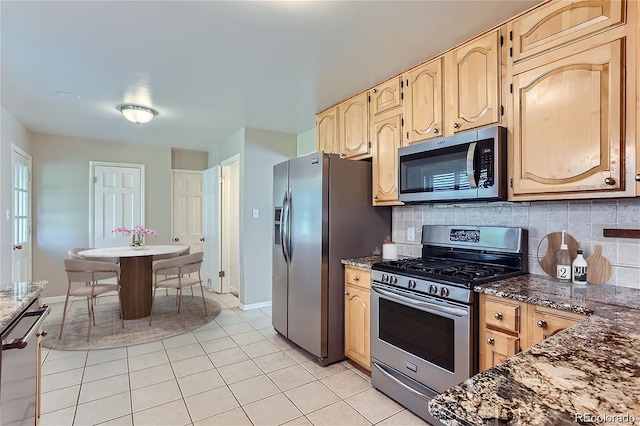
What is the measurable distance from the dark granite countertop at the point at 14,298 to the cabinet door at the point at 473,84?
2.46m

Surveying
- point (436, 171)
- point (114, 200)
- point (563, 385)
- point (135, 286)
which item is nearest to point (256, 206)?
point (135, 286)

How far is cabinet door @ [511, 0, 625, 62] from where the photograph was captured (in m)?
1.51

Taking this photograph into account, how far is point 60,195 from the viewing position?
15.5ft

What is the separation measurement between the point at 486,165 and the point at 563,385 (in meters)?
1.46

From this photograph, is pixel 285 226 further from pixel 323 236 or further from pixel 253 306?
pixel 253 306

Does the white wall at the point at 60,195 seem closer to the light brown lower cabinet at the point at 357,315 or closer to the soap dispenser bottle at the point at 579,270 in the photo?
the light brown lower cabinet at the point at 357,315

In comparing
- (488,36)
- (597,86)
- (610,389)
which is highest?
(488,36)

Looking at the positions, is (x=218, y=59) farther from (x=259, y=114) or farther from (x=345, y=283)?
(x=345, y=283)

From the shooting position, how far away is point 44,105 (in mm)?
3373

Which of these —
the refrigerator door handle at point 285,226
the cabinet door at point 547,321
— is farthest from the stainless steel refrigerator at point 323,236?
the cabinet door at point 547,321

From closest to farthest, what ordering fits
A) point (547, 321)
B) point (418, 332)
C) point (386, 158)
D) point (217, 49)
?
point (547, 321), point (418, 332), point (217, 49), point (386, 158)

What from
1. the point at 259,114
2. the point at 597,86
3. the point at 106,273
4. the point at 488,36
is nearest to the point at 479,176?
the point at 597,86

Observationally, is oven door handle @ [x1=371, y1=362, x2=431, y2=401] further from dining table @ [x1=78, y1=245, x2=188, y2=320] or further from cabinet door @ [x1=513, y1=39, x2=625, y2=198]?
dining table @ [x1=78, y1=245, x2=188, y2=320]

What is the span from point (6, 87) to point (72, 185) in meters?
2.22
